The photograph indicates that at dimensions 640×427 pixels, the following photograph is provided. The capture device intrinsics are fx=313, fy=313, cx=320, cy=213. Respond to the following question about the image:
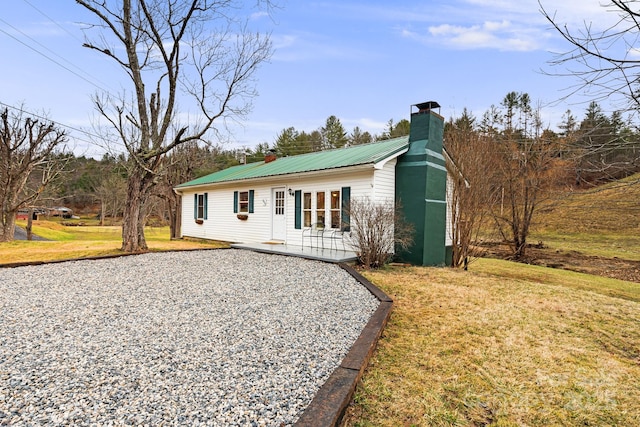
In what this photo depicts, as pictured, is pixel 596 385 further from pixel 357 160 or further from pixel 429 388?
pixel 357 160

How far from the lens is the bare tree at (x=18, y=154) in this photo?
13.5 metres

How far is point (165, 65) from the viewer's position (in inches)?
380

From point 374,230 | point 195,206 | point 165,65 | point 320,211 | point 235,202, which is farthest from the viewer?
point 195,206

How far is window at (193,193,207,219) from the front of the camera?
14.3 metres

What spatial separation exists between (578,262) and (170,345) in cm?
1427

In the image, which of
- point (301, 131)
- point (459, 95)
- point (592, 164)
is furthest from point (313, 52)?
point (301, 131)

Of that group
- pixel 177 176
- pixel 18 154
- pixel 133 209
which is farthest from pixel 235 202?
pixel 18 154

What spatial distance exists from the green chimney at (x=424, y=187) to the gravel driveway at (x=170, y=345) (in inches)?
133

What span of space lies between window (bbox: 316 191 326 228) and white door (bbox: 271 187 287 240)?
1543mm

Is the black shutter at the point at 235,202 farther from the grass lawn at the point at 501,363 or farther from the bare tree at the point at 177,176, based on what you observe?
the grass lawn at the point at 501,363

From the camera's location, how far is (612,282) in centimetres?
863

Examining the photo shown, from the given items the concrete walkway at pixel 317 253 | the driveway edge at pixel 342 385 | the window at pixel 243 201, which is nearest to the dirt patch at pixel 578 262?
the concrete walkway at pixel 317 253

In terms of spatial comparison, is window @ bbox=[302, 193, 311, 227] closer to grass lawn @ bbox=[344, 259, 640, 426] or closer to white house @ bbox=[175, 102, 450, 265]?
white house @ bbox=[175, 102, 450, 265]

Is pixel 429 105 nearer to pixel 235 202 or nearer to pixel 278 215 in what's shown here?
pixel 278 215
